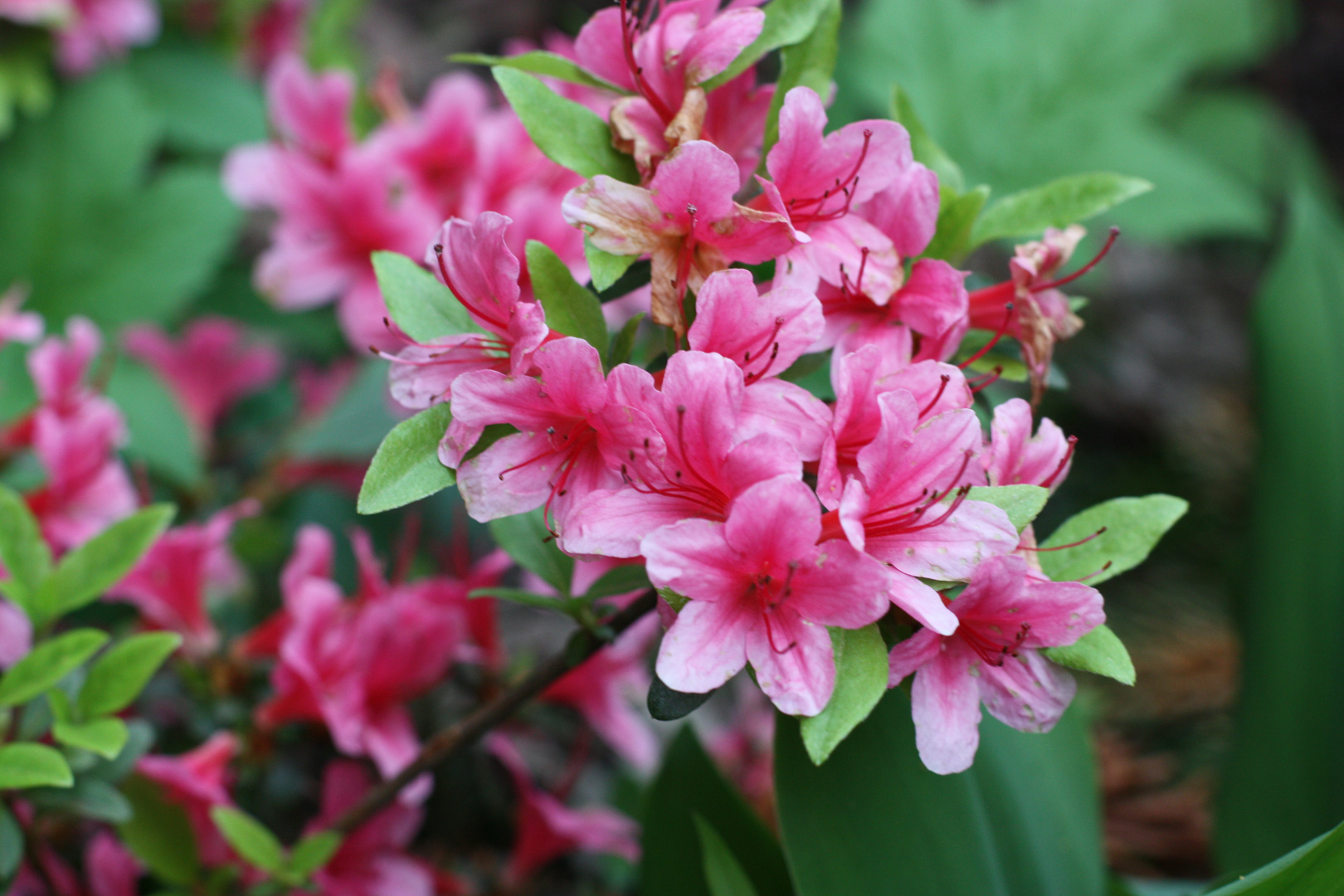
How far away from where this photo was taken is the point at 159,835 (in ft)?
1.97

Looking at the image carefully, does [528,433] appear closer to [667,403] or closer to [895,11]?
[667,403]

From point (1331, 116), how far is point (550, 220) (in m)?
1.74

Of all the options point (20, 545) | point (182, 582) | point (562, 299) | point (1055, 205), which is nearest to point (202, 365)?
point (182, 582)

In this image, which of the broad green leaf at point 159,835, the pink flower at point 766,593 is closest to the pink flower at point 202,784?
the broad green leaf at point 159,835

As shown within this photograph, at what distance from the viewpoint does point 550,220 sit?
71 centimetres

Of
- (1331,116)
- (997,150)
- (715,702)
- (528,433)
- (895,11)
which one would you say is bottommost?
(715,702)

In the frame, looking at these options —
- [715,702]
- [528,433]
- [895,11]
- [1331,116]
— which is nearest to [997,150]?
[895,11]

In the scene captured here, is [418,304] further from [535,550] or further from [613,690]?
[613,690]

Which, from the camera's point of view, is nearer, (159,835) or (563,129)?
(563,129)

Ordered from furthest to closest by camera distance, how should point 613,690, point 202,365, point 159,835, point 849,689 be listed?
point 202,365 → point 613,690 → point 159,835 → point 849,689

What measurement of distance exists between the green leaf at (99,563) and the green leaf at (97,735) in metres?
0.06

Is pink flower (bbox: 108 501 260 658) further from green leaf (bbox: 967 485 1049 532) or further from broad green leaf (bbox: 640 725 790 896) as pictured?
green leaf (bbox: 967 485 1049 532)

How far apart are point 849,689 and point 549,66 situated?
304 millimetres

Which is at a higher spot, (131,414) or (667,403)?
(667,403)
